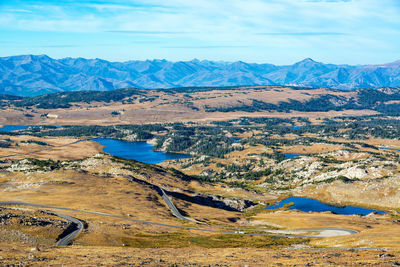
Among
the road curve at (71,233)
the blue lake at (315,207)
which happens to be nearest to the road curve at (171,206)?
the road curve at (71,233)

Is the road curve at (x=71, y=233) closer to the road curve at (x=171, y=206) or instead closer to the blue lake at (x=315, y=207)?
the road curve at (x=171, y=206)

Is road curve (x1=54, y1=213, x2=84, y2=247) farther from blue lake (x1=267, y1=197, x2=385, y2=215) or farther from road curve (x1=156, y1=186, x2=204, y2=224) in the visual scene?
blue lake (x1=267, y1=197, x2=385, y2=215)

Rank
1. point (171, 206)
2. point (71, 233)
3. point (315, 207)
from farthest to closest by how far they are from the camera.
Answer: point (315, 207) → point (171, 206) → point (71, 233)

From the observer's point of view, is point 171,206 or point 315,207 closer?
point 171,206

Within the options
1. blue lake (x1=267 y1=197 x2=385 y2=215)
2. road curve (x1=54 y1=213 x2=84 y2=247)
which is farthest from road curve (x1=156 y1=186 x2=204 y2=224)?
blue lake (x1=267 y1=197 x2=385 y2=215)

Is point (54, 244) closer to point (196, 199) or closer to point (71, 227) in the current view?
point (71, 227)

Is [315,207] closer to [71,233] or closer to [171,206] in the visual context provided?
[171,206]

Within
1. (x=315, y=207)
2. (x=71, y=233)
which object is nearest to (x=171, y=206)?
(x=71, y=233)

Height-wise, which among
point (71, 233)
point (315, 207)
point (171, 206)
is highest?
point (71, 233)

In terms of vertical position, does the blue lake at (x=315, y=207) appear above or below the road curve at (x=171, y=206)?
below
